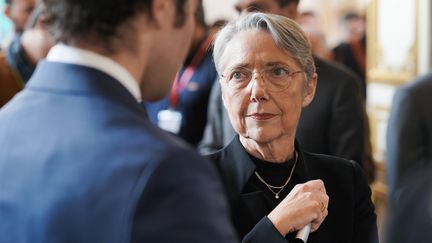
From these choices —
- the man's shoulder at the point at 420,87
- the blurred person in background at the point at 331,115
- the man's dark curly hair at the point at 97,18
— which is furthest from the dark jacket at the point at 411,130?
the man's dark curly hair at the point at 97,18

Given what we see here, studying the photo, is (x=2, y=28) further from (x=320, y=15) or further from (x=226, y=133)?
(x=320, y=15)

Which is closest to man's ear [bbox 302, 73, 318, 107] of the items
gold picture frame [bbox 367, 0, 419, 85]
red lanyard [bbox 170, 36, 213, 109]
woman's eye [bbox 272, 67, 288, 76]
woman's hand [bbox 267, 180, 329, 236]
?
woman's eye [bbox 272, 67, 288, 76]

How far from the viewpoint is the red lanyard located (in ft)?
11.7

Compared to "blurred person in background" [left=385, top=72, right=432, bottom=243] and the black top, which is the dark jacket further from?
the black top

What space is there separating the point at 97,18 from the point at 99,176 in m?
0.24

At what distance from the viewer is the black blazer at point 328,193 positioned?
1.70m

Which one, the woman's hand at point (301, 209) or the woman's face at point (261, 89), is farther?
the woman's face at point (261, 89)

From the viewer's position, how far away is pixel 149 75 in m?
1.12

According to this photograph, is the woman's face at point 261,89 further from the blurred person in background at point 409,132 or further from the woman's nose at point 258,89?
the blurred person in background at point 409,132

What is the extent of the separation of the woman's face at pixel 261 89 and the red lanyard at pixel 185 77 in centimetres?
162

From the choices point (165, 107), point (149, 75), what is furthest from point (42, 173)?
point (165, 107)

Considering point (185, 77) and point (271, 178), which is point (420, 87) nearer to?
point (271, 178)

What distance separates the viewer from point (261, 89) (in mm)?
1836

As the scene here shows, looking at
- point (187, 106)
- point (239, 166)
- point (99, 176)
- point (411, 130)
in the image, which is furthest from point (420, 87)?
point (99, 176)
